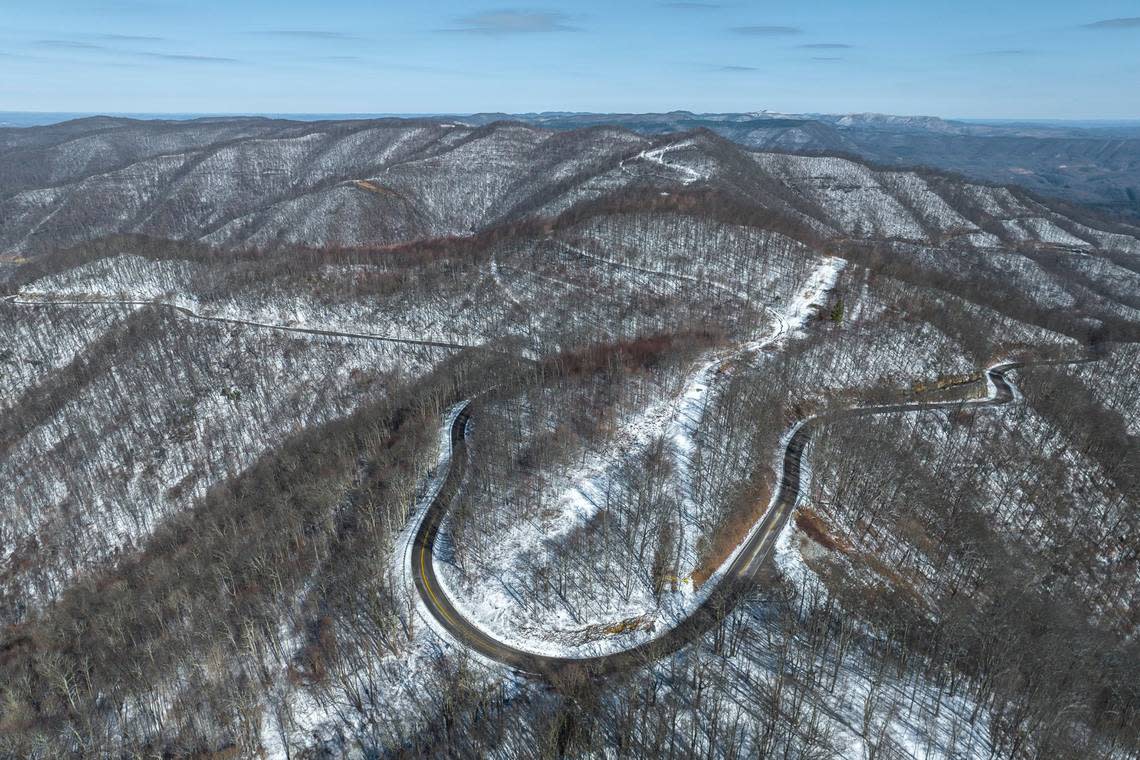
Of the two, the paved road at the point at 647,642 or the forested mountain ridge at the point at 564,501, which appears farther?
the paved road at the point at 647,642

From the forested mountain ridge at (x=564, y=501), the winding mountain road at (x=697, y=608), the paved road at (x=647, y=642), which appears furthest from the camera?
the winding mountain road at (x=697, y=608)

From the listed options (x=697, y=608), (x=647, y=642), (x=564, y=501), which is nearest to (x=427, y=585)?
(x=564, y=501)

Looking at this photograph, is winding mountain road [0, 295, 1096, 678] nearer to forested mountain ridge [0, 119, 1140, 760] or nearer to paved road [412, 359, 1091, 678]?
paved road [412, 359, 1091, 678]

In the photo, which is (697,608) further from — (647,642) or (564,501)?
(564,501)

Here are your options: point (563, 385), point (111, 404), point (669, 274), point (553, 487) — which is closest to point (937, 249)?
point (669, 274)

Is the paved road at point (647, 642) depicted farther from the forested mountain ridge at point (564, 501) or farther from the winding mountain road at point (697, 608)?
the forested mountain ridge at point (564, 501)

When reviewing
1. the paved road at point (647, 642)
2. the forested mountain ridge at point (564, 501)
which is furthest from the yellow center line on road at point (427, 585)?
the forested mountain ridge at point (564, 501)

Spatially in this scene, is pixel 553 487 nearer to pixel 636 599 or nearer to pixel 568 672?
pixel 636 599

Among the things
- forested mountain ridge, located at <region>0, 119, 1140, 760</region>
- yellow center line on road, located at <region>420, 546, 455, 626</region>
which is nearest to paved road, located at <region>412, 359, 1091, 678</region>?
yellow center line on road, located at <region>420, 546, 455, 626</region>
